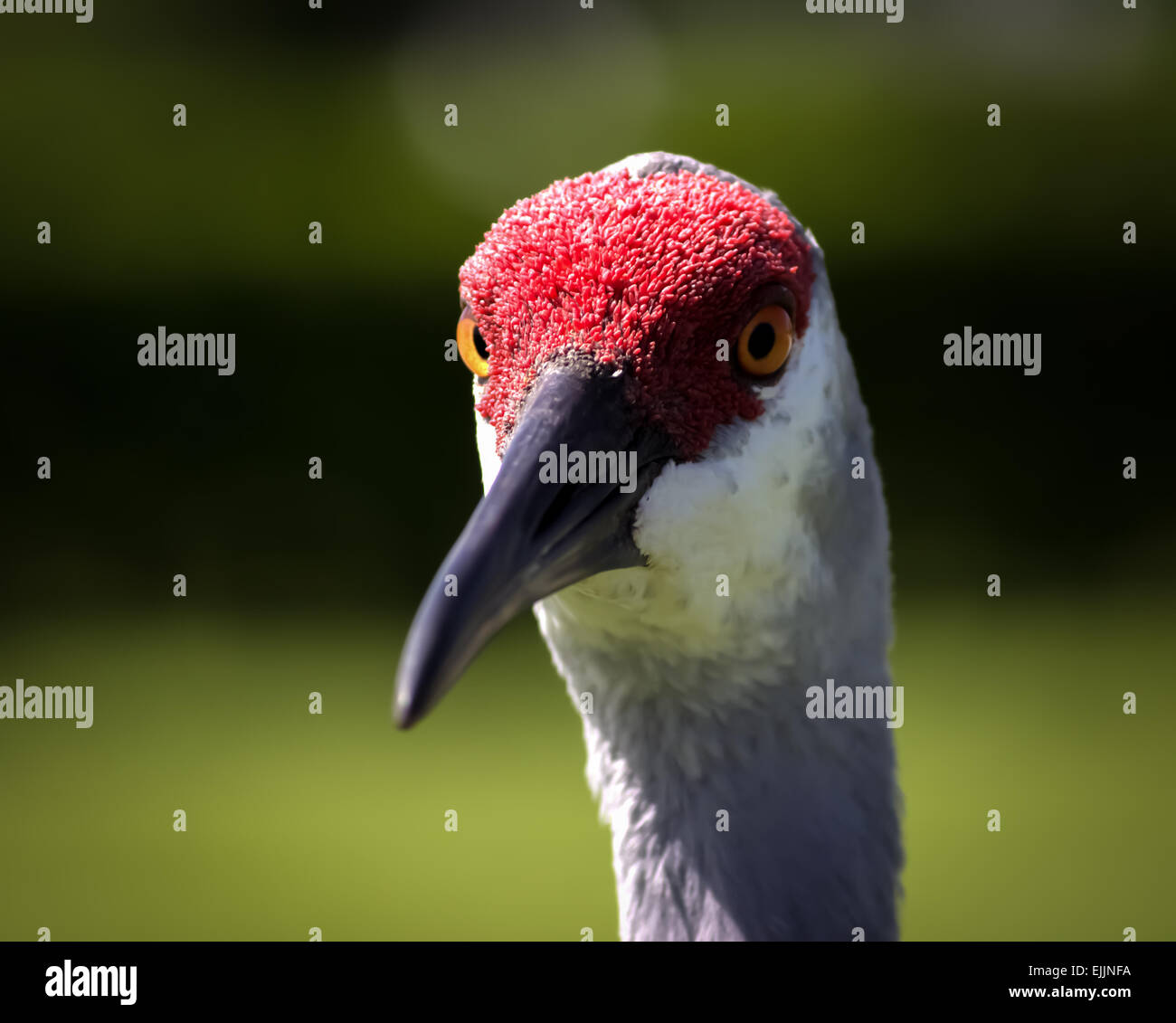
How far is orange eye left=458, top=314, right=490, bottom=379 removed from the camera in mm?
1361

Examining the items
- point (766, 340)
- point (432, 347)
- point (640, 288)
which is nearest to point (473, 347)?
point (640, 288)

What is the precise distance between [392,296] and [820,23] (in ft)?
8.22

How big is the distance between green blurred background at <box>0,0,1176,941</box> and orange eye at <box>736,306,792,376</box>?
3789 millimetres

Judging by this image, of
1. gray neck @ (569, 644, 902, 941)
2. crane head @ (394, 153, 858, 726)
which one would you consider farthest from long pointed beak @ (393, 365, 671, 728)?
gray neck @ (569, 644, 902, 941)

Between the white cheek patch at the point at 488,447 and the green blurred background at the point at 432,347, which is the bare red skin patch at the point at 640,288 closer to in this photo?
the white cheek patch at the point at 488,447

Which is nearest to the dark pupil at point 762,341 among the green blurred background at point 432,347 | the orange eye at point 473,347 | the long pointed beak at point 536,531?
the long pointed beak at point 536,531

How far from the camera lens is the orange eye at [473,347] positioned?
1.36 metres

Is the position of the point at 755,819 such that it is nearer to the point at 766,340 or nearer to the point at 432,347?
the point at 766,340

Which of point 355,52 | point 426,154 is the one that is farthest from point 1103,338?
point 355,52

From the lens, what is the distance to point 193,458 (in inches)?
243

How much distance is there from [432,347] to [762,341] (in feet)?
16.2

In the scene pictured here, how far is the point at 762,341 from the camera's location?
1328 millimetres

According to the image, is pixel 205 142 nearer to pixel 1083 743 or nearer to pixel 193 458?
pixel 193 458

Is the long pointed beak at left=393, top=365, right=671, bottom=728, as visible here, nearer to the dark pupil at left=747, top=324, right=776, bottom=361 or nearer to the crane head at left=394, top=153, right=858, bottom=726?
the crane head at left=394, top=153, right=858, bottom=726
